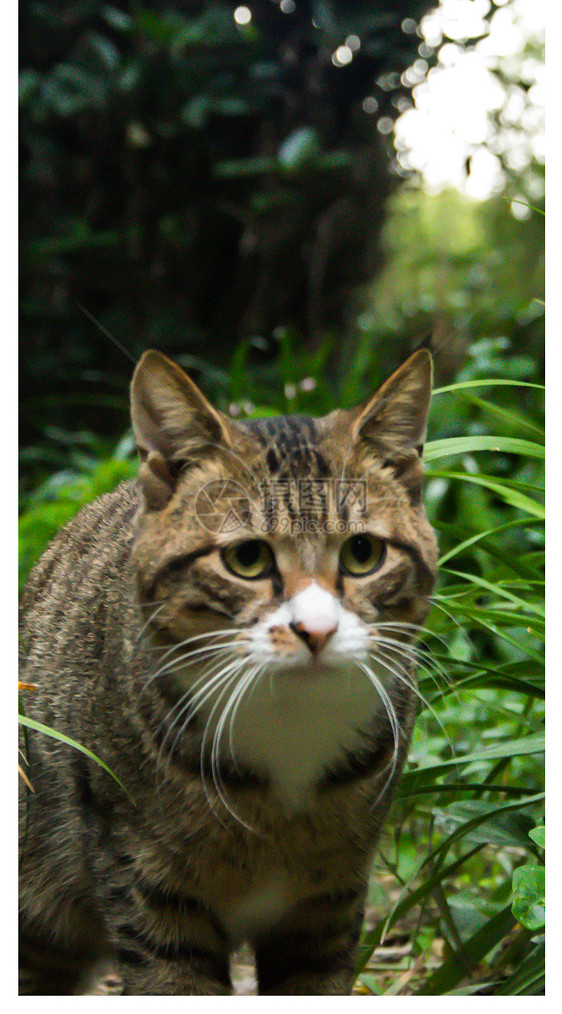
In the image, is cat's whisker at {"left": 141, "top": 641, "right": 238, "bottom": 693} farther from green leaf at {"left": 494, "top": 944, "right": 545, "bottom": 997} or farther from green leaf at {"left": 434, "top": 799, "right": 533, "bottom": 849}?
green leaf at {"left": 494, "top": 944, "right": 545, "bottom": 997}

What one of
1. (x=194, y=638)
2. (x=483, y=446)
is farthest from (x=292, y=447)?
(x=483, y=446)

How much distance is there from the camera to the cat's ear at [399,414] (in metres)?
0.93

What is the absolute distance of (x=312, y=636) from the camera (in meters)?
0.77

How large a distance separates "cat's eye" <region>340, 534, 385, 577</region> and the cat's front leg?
374 millimetres

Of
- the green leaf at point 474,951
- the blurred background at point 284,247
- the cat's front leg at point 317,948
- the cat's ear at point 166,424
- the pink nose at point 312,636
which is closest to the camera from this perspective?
the pink nose at point 312,636

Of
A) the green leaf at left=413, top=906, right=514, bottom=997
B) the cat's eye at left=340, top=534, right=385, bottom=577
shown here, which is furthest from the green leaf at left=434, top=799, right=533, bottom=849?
the cat's eye at left=340, top=534, right=385, bottom=577

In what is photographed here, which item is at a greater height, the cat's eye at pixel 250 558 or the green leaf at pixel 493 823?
the cat's eye at pixel 250 558

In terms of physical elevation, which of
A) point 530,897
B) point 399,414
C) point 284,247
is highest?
point 284,247

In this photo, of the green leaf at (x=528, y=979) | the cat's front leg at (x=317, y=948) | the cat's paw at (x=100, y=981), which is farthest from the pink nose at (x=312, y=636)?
the cat's paw at (x=100, y=981)

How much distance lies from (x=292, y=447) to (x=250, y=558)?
149 millimetres

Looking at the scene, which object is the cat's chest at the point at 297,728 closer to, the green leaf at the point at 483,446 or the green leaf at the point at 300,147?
the green leaf at the point at 483,446

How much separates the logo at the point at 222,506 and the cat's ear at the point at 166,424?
0.04 m

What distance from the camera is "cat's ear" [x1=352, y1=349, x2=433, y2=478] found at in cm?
93

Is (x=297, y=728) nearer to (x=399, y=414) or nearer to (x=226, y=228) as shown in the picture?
(x=399, y=414)
